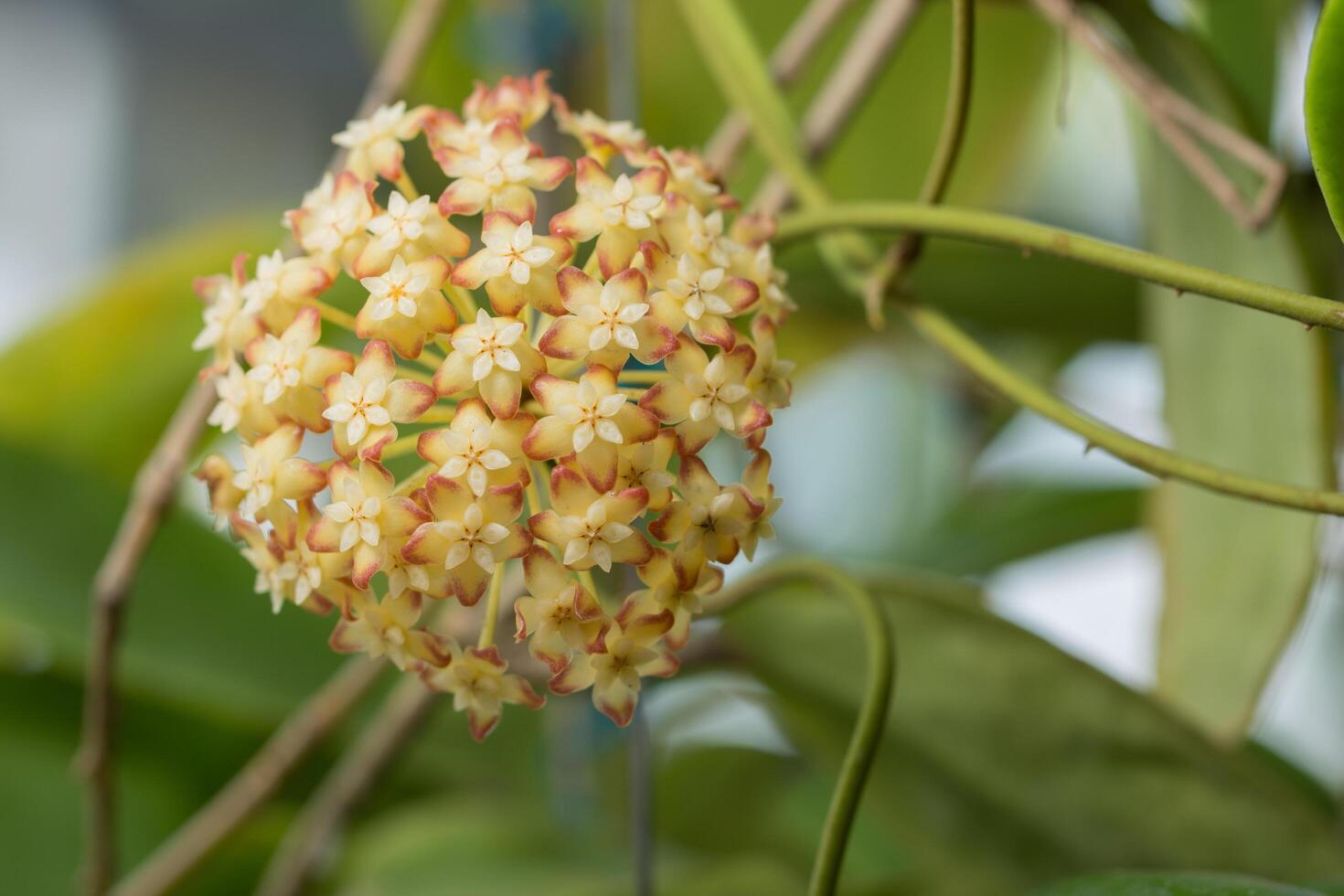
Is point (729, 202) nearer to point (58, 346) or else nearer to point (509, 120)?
point (509, 120)

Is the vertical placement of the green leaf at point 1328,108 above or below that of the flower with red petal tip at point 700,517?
above

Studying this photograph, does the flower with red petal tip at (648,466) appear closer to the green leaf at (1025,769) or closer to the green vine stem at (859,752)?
the green vine stem at (859,752)

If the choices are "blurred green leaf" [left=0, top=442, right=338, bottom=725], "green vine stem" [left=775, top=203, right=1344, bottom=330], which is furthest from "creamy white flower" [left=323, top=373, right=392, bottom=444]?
"blurred green leaf" [left=0, top=442, right=338, bottom=725]

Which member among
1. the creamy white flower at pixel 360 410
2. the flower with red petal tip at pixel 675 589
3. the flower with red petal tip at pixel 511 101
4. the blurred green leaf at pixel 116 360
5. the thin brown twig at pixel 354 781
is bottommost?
the thin brown twig at pixel 354 781

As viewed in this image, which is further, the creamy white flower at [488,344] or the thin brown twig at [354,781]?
the thin brown twig at [354,781]

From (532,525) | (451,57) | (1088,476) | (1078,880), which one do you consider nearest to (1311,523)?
(1078,880)

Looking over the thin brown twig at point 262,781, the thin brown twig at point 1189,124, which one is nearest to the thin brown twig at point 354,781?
the thin brown twig at point 262,781

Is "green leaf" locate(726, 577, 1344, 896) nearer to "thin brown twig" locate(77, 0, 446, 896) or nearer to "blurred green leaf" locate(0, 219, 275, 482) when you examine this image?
"thin brown twig" locate(77, 0, 446, 896)
